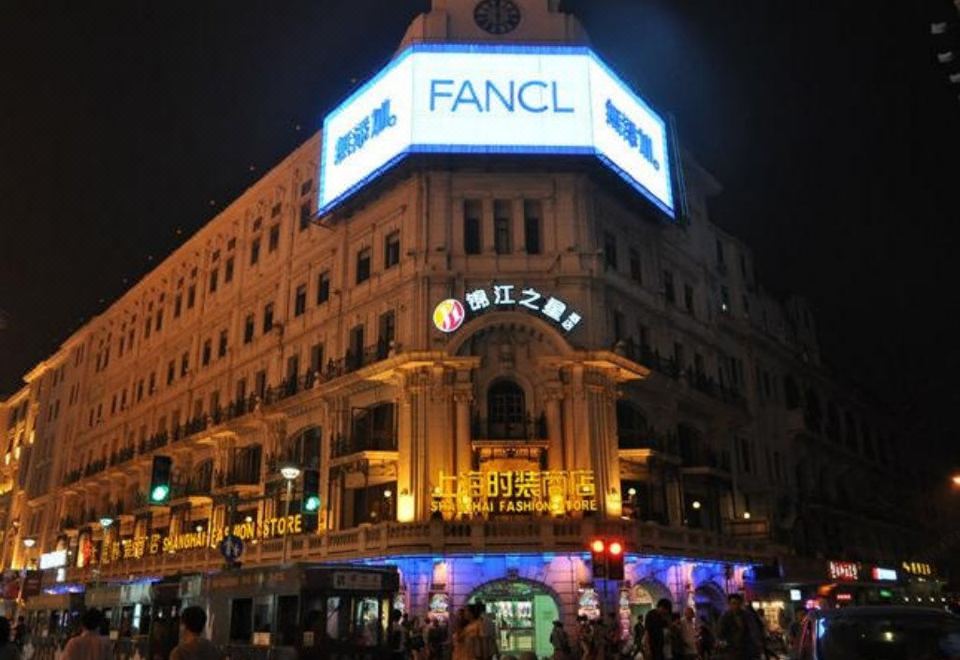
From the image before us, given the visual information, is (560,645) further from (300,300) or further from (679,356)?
(300,300)

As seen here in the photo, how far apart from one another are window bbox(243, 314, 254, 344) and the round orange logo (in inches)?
612

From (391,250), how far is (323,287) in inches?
213

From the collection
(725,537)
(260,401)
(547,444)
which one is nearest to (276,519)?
(260,401)

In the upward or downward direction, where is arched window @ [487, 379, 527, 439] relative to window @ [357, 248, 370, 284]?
downward

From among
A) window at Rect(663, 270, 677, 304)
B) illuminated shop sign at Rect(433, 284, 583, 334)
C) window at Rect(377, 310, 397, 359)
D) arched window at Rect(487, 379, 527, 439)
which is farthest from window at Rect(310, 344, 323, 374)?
window at Rect(663, 270, 677, 304)


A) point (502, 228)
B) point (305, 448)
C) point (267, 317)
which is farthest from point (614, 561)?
point (267, 317)

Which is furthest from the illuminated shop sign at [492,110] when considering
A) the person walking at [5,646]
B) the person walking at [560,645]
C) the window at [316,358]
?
the person walking at [5,646]

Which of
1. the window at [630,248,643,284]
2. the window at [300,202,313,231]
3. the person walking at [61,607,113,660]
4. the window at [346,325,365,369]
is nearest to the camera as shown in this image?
the person walking at [61,607,113,660]

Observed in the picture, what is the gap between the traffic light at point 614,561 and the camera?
1897 centimetres

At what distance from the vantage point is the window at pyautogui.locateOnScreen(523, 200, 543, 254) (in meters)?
33.0

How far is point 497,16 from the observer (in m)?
35.4

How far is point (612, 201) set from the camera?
1409 inches

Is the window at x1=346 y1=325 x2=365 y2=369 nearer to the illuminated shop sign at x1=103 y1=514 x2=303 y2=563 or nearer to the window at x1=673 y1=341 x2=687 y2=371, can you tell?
the illuminated shop sign at x1=103 y1=514 x2=303 y2=563

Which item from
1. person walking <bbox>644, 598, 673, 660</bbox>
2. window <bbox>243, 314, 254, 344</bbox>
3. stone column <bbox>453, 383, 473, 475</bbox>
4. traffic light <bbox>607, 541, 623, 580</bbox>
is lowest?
person walking <bbox>644, 598, 673, 660</bbox>
